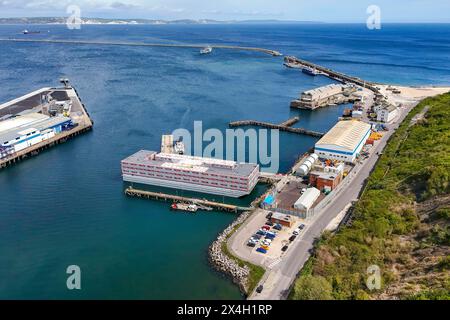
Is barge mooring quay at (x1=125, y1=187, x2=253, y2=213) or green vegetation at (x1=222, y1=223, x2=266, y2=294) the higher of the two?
barge mooring quay at (x1=125, y1=187, x2=253, y2=213)

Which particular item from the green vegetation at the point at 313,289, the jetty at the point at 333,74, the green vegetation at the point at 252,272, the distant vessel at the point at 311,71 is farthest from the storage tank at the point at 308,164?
the distant vessel at the point at 311,71

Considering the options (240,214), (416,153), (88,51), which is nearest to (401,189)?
(416,153)

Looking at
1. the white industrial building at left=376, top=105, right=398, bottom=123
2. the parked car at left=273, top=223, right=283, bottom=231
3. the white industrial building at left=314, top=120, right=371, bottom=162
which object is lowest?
the parked car at left=273, top=223, right=283, bottom=231

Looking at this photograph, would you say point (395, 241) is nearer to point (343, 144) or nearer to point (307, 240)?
point (307, 240)

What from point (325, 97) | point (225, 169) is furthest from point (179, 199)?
point (325, 97)

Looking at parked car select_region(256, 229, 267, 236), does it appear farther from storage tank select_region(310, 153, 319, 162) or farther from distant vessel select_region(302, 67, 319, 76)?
distant vessel select_region(302, 67, 319, 76)

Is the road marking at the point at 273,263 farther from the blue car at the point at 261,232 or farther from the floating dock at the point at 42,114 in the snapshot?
the floating dock at the point at 42,114

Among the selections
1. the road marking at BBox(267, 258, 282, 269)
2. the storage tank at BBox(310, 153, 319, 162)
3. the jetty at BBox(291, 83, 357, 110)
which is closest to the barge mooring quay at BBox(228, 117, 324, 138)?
the jetty at BBox(291, 83, 357, 110)
